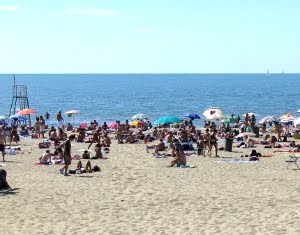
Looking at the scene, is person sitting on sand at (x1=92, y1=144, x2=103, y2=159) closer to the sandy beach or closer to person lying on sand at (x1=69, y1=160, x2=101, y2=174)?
the sandy beach

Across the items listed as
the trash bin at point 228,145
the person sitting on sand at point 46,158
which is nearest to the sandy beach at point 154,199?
the person sitting on sand at point 46,158

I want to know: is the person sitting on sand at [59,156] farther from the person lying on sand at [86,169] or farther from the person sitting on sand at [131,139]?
the person sitting on sand at [131,139]

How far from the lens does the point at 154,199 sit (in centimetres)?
1406

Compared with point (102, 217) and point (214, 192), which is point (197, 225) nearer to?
point (102, 217)

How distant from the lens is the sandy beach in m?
11.5

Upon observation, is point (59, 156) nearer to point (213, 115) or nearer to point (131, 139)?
point (131, 139)

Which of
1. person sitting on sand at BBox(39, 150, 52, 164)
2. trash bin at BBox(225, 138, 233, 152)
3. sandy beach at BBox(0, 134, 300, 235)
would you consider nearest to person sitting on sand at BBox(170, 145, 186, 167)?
sandy beach at BBox(0, 134, 300, 235)

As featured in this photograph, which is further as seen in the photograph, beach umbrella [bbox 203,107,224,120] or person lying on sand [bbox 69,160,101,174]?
beach umbrella [bbox 203,107,224,120]

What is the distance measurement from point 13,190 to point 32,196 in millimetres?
1016

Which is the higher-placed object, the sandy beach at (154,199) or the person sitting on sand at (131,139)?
the sandy beach at (154,199)

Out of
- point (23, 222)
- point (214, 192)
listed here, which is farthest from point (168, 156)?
point (23, 222)

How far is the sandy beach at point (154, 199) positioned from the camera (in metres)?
11.5

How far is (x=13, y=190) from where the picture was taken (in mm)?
15141

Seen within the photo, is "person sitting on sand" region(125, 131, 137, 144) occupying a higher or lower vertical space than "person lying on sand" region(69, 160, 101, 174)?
lower
